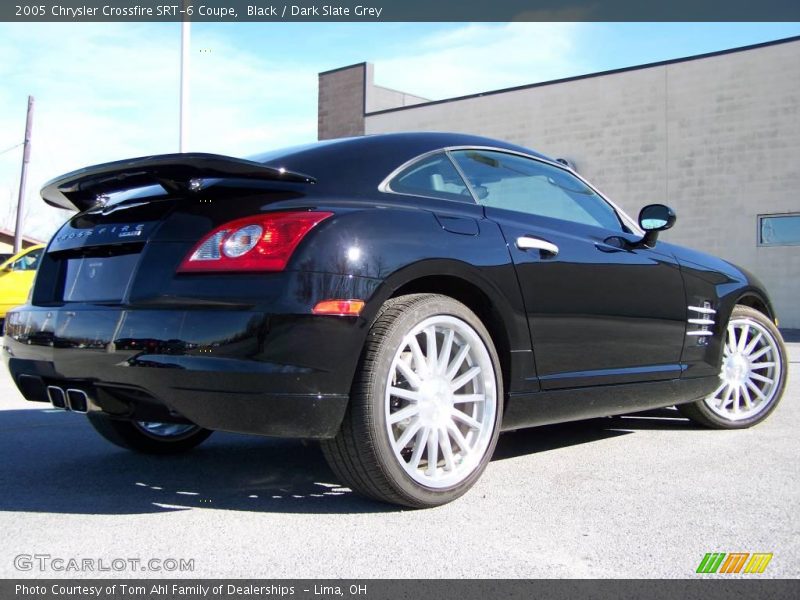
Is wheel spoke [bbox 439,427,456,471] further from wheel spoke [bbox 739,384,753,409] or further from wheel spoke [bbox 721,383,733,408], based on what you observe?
wheel spoke [bbox 739,384,753,409]

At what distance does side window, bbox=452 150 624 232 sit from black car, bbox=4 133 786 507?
0.6 inches

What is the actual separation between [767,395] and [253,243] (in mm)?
3624

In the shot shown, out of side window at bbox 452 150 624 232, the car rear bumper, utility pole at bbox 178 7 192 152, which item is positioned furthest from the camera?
utility pole at bbox 178 7 192 152

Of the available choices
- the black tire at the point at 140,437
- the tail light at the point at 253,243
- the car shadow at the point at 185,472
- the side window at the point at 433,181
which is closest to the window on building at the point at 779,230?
the car shadow at the point at 185,472

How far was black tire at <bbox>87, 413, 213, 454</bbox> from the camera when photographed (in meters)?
4.08

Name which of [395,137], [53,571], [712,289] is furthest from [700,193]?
[53,571]

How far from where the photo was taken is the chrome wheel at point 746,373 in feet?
16.2

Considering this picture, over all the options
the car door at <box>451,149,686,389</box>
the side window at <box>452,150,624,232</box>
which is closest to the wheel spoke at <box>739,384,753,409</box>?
the car door at <box>451,149,686,389</box>

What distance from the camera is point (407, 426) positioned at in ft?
10.4

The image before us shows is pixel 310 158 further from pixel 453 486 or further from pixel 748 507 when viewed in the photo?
pixel 748 507

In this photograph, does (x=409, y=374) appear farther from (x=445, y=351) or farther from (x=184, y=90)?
(x=184, y=90)

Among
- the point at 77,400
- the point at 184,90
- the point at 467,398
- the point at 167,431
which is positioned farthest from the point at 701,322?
the point at 184,90

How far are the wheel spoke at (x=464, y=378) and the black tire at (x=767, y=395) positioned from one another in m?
2.04

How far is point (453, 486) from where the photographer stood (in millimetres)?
3176
